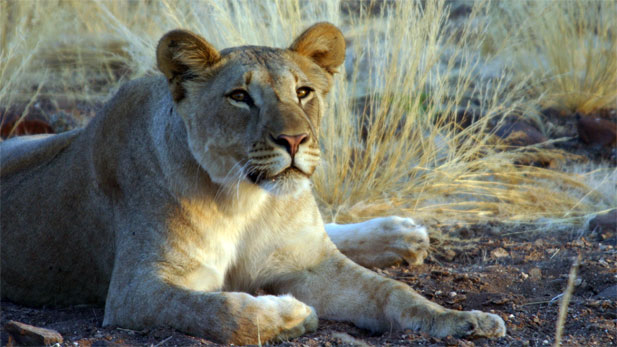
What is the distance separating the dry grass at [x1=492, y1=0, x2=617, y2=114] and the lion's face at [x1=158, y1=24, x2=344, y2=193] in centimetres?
422

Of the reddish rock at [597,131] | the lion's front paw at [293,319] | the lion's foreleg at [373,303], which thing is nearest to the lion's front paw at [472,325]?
the lion's foreleg at [373,303]

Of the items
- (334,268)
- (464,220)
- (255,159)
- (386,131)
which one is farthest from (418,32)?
(255,159)

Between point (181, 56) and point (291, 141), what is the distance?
28.1 inches

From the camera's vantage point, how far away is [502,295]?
349cm

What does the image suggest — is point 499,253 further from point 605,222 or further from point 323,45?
point 323,45

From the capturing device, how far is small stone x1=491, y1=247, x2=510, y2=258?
435 cm

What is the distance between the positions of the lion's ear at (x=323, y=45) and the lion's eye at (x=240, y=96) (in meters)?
0.44

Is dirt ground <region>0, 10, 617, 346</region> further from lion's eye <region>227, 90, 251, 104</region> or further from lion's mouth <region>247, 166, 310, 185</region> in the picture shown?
lion's eye <region>227, 90, 251, 104</region>

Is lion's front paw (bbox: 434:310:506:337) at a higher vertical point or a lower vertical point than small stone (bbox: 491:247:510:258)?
higher

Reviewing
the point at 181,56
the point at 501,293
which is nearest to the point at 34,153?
the point at 181,56

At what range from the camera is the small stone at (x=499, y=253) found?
14.3 feet

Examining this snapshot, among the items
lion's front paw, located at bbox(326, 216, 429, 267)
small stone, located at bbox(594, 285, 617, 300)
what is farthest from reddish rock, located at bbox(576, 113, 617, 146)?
small stone, located at bbox(594, 285, 617, 300)

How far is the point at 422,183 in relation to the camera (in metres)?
5.31

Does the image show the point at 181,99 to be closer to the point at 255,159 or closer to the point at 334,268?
the point at 255,159
